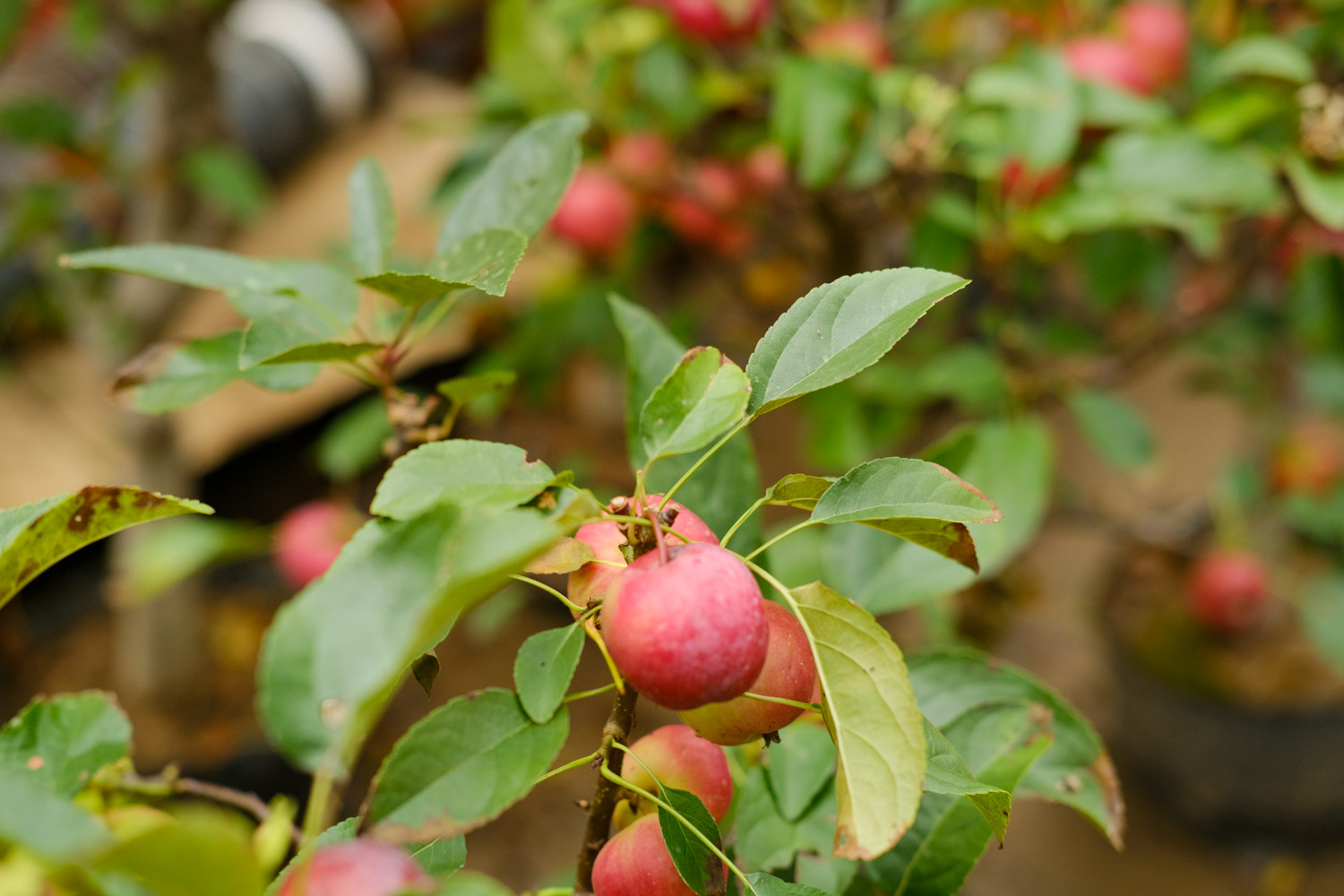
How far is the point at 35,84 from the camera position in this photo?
1.30 meters

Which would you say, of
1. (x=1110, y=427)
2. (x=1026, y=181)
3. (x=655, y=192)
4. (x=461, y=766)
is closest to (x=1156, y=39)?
(x=1026, y=181)

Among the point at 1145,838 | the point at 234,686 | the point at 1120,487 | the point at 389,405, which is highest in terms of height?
the point at 389,405

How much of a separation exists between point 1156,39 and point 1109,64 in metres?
0.08

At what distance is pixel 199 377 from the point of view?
1.20 feet

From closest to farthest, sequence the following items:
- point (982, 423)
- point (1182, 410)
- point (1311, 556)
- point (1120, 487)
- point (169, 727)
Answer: point (982, 423) → point (169, 727) → point (1311, 556) → point (1120, 487) → point (1182, 410)

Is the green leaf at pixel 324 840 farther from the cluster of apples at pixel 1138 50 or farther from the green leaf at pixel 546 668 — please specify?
the cluster of apples at pixel 1138 50

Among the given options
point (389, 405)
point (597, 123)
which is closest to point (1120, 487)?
point (597, 123)

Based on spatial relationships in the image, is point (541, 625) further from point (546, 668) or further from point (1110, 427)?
point (546, 668)

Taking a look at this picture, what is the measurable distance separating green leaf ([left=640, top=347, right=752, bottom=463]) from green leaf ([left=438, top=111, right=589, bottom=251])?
117 millimetres

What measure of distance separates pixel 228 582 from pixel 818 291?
3.44 feet

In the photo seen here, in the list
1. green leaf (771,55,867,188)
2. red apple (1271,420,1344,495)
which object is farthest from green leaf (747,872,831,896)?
red apple (1271,420,1344,495)

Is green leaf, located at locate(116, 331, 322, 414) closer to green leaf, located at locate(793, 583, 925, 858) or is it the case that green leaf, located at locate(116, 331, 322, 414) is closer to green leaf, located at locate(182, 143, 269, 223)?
green leaf, located at locate(793, 583, 925, 858)

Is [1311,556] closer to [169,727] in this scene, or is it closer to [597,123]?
[597,123]

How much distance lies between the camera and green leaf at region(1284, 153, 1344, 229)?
52cm
